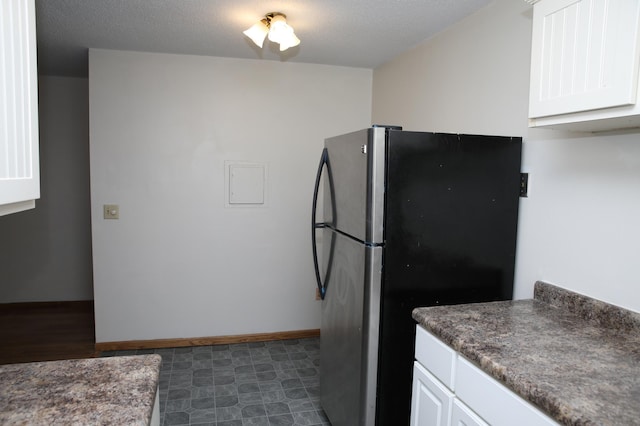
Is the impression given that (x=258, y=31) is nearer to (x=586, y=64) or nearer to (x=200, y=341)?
(x=586, y=64)

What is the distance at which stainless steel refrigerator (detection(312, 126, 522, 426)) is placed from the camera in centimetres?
178

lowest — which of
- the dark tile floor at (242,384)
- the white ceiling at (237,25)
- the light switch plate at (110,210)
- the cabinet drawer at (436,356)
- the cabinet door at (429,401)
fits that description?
the dark tile floor at (242,384)

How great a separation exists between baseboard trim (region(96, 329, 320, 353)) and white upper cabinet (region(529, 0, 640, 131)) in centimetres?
272

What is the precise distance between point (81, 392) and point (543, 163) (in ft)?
6.06

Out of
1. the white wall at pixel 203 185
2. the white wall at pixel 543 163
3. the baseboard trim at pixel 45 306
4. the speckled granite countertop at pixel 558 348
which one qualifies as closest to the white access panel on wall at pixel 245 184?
the white wall at pixel 203 185

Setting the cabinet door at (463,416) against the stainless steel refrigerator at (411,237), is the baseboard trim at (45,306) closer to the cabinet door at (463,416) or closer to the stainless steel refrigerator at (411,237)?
the stainless steel refrigerator at (411,237)

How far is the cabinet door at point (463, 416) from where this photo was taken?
4.24 feet

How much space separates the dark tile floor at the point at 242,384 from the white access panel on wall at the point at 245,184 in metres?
1.18

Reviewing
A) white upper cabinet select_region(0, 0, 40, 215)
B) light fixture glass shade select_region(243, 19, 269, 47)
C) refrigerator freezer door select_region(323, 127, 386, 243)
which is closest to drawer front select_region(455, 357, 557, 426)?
refrigerator freezer door select_region(323, 127, 386, 243)

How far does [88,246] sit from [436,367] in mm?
4097

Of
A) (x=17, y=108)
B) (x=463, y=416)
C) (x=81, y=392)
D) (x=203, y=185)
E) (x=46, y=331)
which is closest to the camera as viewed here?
(x=17, y=108)

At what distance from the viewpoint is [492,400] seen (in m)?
1.22

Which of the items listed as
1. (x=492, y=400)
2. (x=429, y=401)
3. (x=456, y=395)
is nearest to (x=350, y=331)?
(x=429, y=401)

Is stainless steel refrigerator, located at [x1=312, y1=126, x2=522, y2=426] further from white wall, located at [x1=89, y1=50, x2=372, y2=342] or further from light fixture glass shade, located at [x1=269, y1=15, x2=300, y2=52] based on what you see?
white wall, located at [x1=89, y1=50, x2=372, y2=342]
